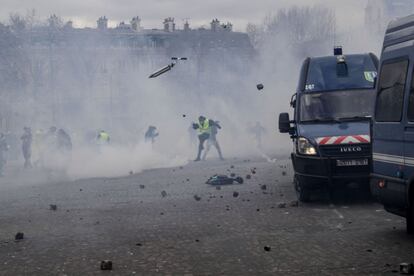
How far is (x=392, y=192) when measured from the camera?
29.5ft

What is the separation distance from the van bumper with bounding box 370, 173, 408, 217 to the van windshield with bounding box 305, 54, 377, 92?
4.00 meters

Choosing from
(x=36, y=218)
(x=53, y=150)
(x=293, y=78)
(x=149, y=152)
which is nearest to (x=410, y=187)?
(x=36, y=218)

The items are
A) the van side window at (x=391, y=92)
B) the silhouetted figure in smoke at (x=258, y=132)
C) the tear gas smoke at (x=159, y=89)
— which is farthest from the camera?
the silhouetted figure in smoke at (x=258, y=132)

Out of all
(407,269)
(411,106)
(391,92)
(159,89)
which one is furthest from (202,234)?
(159,89)

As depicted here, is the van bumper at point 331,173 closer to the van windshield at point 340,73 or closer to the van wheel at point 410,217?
the van windshield at point 340,73

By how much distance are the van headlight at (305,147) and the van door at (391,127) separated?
252 cm

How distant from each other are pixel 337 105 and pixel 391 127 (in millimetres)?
4098

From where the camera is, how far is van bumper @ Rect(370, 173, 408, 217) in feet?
28.6

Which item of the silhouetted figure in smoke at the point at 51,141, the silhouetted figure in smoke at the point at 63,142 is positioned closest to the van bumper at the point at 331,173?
the silhouetted figure in smoke at the point at 63,142

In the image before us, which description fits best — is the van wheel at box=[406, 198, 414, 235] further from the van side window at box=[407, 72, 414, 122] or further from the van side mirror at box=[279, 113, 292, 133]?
the van side mirror at box=[279, 113, 292, 133]

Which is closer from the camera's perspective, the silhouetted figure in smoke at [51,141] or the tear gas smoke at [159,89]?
the silhouetted figure in smoke at [51,141]

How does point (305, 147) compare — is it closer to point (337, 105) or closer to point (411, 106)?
point (337, 105)

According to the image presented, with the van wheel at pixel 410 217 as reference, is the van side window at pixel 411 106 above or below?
above

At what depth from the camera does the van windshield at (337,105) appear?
13.1 meters
